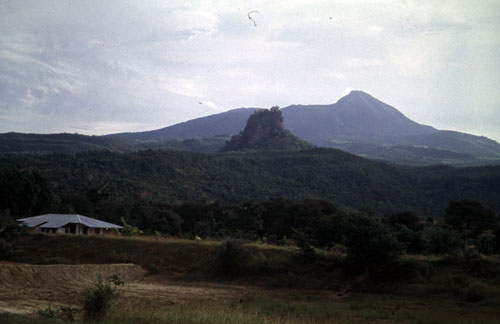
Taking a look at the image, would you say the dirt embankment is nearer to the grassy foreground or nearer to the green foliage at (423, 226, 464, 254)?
the grassy foreground

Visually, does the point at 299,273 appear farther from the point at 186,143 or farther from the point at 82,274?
the point at 186,143

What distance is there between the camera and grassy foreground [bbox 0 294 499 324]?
31.7 feet

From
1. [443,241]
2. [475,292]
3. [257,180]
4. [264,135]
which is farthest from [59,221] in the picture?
[264,135]

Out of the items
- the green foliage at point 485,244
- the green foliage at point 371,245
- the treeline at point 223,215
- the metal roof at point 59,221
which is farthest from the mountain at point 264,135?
the green foliage at point 371,245

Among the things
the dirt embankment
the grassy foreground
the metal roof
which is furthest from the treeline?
the grassy foreground

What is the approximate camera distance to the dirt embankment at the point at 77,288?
13.8 metres

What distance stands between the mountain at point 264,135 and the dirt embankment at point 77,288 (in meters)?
90.0

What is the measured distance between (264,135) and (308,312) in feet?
343

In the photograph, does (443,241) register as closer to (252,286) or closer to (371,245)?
(371,245)

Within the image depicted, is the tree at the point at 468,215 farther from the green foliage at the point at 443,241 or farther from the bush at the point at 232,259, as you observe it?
the bush at the point at 232,259

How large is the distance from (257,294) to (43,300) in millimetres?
7574

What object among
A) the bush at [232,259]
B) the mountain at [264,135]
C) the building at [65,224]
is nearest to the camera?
the bush at [232,259]

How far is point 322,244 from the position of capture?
100ft

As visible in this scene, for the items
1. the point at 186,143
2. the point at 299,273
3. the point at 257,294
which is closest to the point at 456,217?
the point at 299,273
